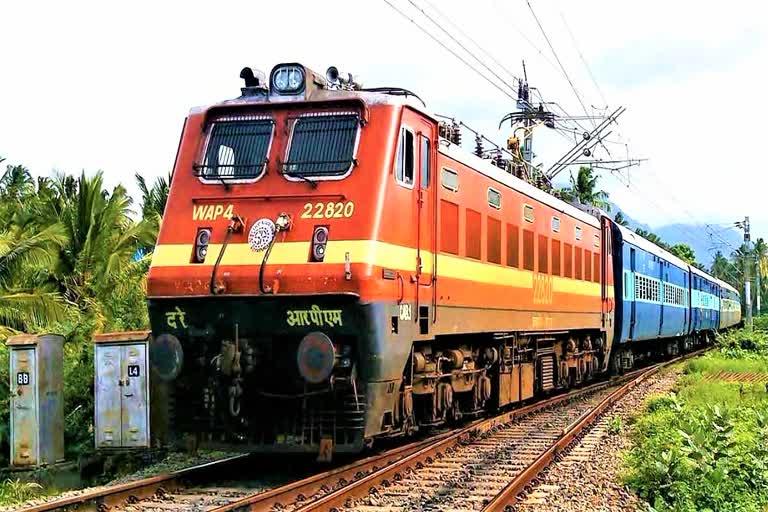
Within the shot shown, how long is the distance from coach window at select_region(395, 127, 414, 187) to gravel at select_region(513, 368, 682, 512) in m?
3.38

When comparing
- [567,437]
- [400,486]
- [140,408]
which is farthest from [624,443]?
[140,408]

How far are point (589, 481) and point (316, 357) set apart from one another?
10.0 ft

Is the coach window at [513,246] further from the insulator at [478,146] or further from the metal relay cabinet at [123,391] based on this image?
the metal relay cabinet at [123,391]

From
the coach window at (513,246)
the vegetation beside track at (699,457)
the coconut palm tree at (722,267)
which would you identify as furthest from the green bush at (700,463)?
the coconut palm tree at (722,267)

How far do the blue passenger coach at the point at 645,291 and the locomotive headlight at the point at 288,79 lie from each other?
13.9m

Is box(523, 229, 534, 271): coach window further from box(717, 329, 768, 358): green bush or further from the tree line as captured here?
box(717, 329, 768, 358): green bush

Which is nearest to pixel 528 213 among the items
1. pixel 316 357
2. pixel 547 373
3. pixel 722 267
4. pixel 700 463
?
pixel 547 373

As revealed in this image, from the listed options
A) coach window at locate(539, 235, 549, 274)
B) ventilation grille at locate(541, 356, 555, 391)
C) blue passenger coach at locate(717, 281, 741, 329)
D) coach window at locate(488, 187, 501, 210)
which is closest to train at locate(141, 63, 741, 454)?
coach window at locate(488, 187, 501, 210)

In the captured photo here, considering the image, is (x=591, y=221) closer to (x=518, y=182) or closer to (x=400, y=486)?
(x=518, y=182)

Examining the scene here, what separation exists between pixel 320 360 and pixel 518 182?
642cm

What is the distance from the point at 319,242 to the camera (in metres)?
9.27

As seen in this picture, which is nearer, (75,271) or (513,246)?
(513,246)

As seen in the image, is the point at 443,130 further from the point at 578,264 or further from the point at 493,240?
the point at 578,264

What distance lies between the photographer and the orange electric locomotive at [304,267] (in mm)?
9172
